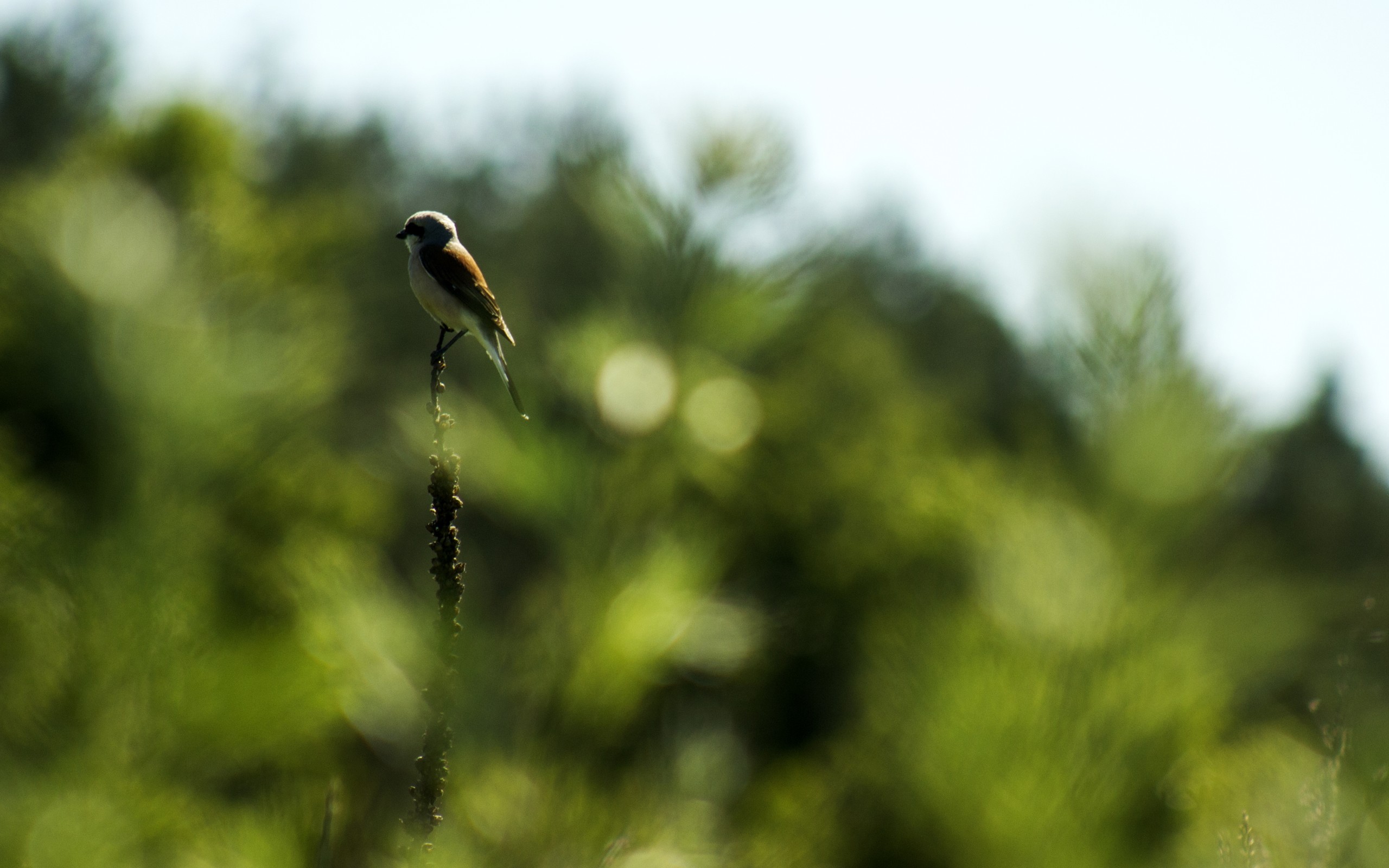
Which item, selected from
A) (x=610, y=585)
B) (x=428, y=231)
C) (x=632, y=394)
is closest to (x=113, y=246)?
(x=428, y=231)

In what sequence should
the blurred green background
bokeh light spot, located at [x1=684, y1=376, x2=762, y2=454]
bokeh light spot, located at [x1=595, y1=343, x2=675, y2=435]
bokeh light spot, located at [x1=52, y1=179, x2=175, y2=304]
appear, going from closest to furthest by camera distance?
the blurred green background, bokeh light spot, located at [x1=595, y1=343, x2=675, y2=435], bokeh light spot, located at [x1=684, y1=376, x2=762, y2=454], bokeh light spot, located at [x1=52, y1=179, x2=175, y2=304]

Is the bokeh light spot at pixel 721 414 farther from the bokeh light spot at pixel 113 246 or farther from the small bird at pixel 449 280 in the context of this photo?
the bokeh light spot at pixel 113 246

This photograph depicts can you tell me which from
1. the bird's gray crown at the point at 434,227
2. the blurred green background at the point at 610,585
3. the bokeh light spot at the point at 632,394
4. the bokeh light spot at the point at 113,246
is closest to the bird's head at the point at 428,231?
the bird's gray crown at the point at 434,227

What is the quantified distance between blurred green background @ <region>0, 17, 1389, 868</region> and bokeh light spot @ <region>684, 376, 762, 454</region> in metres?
0.02

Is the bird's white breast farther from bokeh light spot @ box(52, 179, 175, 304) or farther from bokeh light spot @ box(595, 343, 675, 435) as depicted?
bokeh light spot @ box(52, 179, 175, 304)

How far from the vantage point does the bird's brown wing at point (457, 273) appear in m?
2.00

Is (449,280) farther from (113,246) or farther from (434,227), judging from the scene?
(113,246)

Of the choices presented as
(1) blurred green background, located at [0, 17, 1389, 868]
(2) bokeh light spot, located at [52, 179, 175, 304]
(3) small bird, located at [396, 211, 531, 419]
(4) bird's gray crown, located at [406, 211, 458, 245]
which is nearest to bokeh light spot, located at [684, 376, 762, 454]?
(1) blurred green background, located at [0, 17, 1389, 868]

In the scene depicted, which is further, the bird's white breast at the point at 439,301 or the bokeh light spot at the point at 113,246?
the bokeh light spot at the point at 113,246

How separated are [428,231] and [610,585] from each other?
1.15 metres

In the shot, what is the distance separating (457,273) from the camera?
1995mm

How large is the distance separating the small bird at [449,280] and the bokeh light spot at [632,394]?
47cm

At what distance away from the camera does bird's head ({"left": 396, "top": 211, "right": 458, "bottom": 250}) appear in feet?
6.86

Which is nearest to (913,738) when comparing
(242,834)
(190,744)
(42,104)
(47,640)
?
(242,834)
